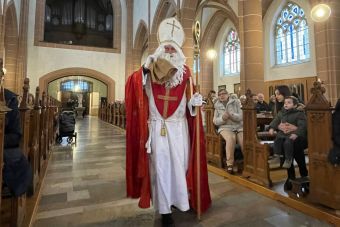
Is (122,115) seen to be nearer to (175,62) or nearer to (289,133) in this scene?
(289,133)

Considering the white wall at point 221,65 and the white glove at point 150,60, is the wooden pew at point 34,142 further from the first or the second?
the white wall at point 221,65

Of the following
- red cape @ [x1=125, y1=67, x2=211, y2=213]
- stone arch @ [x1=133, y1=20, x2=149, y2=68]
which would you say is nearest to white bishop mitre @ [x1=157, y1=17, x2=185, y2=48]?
red cape @ [x1=125, y1=67, x2=211, y2=213]

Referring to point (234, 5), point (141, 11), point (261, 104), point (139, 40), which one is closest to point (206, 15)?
point (234, 5)

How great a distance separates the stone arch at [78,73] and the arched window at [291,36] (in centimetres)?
1012

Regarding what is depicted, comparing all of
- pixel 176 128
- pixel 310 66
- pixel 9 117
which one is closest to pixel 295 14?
pixel 310 66

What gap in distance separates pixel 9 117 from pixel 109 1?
18.9 meters

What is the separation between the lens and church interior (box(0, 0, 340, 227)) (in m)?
2.55

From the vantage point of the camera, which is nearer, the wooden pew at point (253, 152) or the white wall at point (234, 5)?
the wooden pew at point (253, 152)

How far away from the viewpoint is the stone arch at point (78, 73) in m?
14.9

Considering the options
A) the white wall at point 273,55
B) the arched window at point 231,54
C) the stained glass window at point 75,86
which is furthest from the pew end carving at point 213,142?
the stained glass window at point 75,86

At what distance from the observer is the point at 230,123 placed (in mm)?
4152

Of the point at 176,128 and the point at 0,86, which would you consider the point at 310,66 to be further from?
the point at 0,86

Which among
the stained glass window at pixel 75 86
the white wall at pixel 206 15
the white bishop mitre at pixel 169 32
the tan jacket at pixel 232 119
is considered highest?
the white wall at pixel 206 15

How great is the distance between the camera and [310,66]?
10.3 m
